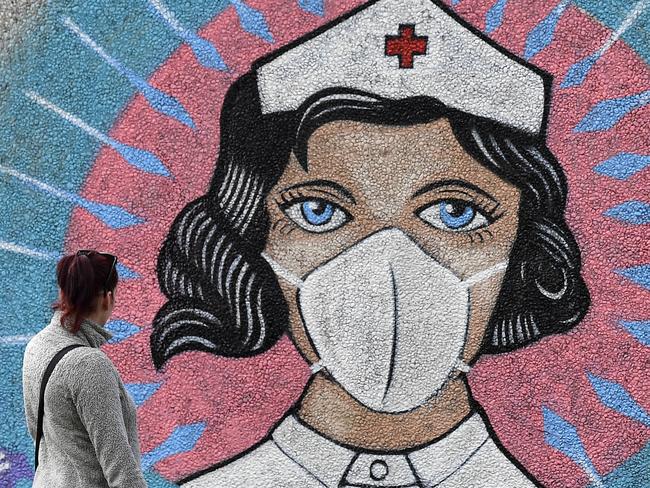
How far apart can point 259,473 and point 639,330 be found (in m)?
1.63

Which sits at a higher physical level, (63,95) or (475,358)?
(63,95)

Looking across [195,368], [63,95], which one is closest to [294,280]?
[195,368]

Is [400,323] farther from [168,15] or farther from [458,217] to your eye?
[168,15]

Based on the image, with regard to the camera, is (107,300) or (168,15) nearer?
(107,300)

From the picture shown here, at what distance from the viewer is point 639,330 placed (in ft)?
14.0

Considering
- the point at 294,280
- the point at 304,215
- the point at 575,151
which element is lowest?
the point at 294,280

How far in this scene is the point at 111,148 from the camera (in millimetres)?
4379

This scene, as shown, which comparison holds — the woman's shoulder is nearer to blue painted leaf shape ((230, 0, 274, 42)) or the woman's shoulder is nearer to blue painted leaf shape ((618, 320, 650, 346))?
blue painted leaf shape ((618, 320, 650, 346))

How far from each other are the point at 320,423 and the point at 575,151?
59.1 inches

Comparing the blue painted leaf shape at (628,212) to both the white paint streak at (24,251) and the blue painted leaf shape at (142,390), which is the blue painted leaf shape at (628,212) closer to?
the blue painted leaf shape at (142,390)

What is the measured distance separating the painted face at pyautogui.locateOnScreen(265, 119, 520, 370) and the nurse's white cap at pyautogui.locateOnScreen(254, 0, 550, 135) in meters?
0.17

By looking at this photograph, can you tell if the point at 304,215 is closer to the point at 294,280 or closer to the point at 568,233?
the point at 294,280

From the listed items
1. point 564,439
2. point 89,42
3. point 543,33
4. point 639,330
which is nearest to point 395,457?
point 564,439

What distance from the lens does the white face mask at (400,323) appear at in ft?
14.1
